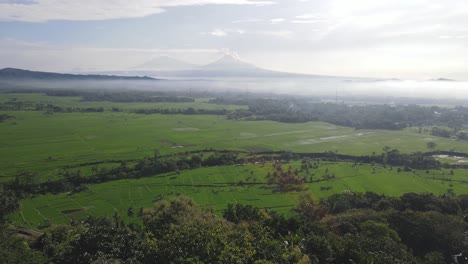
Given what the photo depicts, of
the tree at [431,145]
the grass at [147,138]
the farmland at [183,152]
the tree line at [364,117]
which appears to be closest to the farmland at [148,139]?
the grass at [147,138]

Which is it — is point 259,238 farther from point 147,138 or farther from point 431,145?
point 431,145

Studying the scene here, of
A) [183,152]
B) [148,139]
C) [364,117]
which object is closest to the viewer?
[183,152]

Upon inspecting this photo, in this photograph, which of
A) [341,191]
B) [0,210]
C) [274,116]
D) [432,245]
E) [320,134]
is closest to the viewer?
[432,245]

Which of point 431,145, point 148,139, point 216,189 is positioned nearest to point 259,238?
point 216,189

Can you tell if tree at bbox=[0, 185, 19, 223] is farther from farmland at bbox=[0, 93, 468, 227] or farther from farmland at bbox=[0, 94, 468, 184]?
farmland at bbox=[0, 94, 468, 184]

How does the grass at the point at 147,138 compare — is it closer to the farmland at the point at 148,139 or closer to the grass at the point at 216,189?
the farmland at the point at 148,139

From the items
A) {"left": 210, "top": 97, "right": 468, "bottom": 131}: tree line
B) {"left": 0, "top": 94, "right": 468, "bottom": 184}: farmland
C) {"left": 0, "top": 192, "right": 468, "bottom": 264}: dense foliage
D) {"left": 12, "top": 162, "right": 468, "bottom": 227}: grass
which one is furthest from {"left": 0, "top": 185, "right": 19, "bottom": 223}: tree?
{"left": 210, "top": 97, "right": 468, "bottom": 131}: tree line

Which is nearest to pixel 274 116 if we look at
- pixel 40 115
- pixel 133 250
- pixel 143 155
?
pixel 143 155

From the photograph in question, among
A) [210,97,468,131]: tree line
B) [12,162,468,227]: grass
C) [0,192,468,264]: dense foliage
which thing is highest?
[210,97,468,131]: tree line

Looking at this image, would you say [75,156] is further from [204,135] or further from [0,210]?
[204,135]
